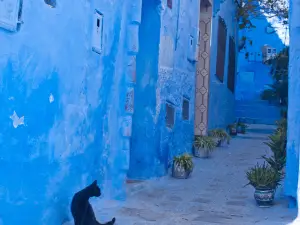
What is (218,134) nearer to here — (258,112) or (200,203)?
(200,203)

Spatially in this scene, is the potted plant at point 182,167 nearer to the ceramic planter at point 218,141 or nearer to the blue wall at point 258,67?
the ceramic planter at point 218,141

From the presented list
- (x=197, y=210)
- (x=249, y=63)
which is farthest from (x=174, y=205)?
(x=249, y=63)

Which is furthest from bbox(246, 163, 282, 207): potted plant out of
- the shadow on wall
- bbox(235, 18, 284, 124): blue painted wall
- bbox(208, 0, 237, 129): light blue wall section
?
bbox(235, 18, 284, 124): blue painted wall

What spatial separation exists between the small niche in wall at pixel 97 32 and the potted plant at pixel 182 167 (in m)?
3.58

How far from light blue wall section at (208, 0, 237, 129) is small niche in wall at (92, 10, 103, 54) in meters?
7.30

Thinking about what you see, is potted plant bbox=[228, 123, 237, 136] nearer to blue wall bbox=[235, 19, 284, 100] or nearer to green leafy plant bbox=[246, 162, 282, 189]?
green leafy plant bbox=[246, 162, 282, 189]

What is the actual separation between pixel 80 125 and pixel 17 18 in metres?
1.77

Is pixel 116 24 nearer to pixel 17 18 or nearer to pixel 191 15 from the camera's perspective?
pixel 17 18

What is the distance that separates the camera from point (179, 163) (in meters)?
8.71

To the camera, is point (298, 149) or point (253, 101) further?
point (253, 101)

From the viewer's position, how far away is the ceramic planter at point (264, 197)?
6414 millimetres

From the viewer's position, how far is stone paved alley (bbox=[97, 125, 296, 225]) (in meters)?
5.73

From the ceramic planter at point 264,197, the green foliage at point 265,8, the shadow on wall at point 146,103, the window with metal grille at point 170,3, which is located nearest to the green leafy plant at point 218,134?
the green foliage at point 265,8

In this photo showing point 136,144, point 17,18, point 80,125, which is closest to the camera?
point 17,18
